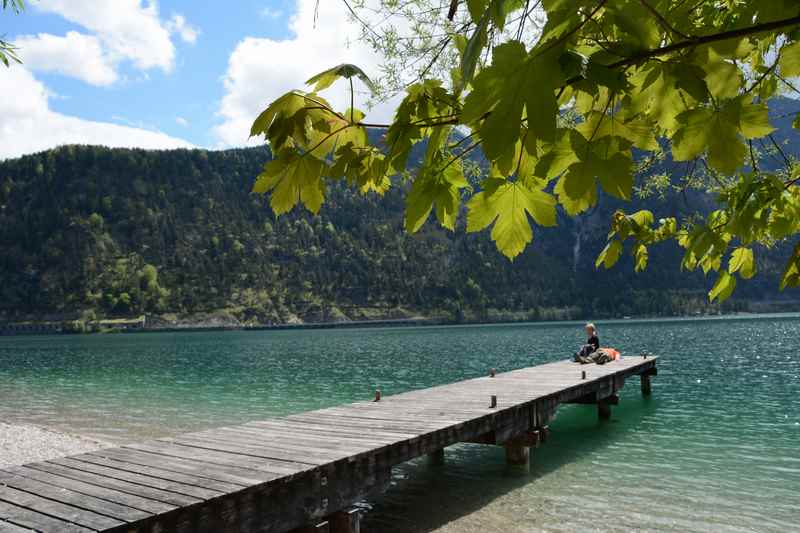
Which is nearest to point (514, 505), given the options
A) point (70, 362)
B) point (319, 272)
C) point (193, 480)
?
point (193, 480)

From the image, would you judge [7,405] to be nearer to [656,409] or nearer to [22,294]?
[656,409]

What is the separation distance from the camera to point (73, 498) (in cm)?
584

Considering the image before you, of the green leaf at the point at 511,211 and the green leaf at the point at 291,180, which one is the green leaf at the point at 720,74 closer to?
the green leaf at the point at 511,211

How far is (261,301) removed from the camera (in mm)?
178875

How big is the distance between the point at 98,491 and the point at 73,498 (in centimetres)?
26

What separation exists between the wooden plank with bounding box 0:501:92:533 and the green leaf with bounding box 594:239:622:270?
15.7ft

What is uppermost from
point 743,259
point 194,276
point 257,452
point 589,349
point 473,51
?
point 194,276

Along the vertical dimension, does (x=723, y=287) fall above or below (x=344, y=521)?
above

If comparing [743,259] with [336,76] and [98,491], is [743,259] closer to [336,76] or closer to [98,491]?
[336,76]

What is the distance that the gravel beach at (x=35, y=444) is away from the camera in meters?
15.1

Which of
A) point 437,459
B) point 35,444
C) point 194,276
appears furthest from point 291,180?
point 194,276

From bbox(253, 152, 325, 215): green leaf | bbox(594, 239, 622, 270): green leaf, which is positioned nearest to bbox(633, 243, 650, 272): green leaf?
bbox(594, 239, 622, 270): green leaf

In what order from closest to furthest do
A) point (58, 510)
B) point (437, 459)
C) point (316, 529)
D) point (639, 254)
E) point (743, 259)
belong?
point (743, 259)
point (639, 254)
point (58, 510)
point (316, 529)
point (437, 459)

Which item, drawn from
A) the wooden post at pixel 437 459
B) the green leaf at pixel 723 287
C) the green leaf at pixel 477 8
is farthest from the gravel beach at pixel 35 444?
the green leaf at pixel 477 8
